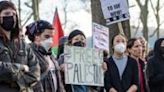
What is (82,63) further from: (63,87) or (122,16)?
(122,16)

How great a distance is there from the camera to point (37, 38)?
21.0 ft

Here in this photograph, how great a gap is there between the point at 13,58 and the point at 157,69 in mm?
2989

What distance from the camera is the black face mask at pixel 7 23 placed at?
5.45 meters

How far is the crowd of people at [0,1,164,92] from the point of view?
5426 mm

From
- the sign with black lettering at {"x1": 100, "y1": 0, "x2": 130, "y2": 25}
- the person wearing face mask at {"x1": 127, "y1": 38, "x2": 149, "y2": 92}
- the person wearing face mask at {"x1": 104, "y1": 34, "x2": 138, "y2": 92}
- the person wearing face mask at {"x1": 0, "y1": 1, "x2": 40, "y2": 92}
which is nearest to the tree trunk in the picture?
the sign with black lettering at {"x1": 100, "y1": 0, "x2": 130, "y2": 25}

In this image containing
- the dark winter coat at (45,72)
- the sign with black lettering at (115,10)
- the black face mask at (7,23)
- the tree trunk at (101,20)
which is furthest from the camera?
the tree trunk at (101,20)

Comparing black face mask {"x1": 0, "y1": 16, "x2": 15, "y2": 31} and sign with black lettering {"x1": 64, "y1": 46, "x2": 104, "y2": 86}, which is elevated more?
black face mask {"x1": 0, "y1": 16, "x2": 15, "y2": 31}

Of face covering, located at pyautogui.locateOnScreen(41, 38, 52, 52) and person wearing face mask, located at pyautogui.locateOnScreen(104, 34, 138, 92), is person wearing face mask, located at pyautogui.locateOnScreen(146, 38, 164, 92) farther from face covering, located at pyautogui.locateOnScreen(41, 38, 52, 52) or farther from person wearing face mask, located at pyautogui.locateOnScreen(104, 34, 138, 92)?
face covering, located at pyautogui.locateOnScreen(41, 38, 52, 52)

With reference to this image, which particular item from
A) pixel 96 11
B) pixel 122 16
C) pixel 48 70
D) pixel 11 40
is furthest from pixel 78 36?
pixel 96 11

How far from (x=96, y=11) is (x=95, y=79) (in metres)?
4.33

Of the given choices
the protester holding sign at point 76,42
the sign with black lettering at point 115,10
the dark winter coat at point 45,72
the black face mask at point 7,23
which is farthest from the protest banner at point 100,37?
the black face mask at point 7,23

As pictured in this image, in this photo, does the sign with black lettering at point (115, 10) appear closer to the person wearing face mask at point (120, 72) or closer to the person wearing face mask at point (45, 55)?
the person wearing face mask at point (120, 72)

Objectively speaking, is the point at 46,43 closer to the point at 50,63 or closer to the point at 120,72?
the point at 50,63

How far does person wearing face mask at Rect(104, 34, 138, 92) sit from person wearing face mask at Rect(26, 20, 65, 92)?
1.19 metres
